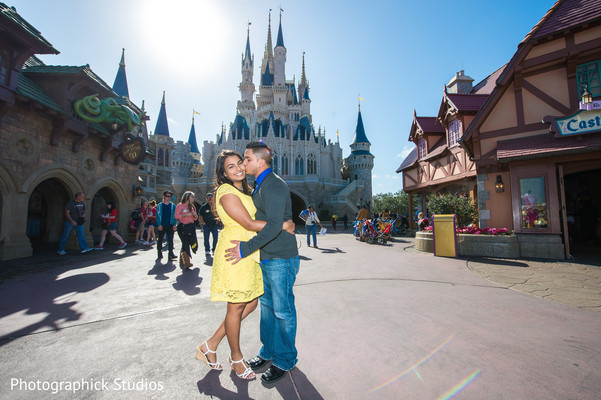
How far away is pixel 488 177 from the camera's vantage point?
8.53m

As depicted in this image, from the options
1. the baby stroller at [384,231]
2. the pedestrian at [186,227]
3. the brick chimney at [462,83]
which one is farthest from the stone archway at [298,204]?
the pedestrian at [186,227]

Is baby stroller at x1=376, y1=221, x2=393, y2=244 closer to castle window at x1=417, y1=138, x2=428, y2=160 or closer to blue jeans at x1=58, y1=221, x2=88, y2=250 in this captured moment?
castle window at x1=417, y1=138, x2=428, y2=160

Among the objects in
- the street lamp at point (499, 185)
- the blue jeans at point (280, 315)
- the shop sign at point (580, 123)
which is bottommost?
the blue jeans at point (280, 315)

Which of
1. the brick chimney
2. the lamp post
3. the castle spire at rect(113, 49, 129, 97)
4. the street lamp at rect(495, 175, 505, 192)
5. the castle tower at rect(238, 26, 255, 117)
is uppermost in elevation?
the castle tower at rect(238, 26, 255, 117)

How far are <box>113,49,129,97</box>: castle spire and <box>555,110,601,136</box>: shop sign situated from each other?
3039cm

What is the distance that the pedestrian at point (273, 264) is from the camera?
1871 mm

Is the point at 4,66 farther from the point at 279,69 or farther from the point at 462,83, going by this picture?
the point at 279,69

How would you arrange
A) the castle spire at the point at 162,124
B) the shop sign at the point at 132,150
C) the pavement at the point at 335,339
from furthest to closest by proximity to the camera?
the castle spire at the point at 162,124 < the shop sign at the point at 132,150 < the pavement at the point at 335,339

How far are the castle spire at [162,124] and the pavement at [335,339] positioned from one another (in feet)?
132

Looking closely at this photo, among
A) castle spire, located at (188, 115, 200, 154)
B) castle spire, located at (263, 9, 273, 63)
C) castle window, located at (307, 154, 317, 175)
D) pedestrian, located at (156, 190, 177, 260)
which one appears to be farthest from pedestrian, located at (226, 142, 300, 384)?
castle spire, located at (263, 9, 273, 63)

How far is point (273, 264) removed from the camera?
2.02 metres

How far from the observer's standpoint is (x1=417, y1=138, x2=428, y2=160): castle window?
→ 48.2 feet

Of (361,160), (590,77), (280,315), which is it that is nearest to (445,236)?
(590,77)

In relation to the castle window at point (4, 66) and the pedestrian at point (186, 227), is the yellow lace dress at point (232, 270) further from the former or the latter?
the castle window at point (4, 66)
